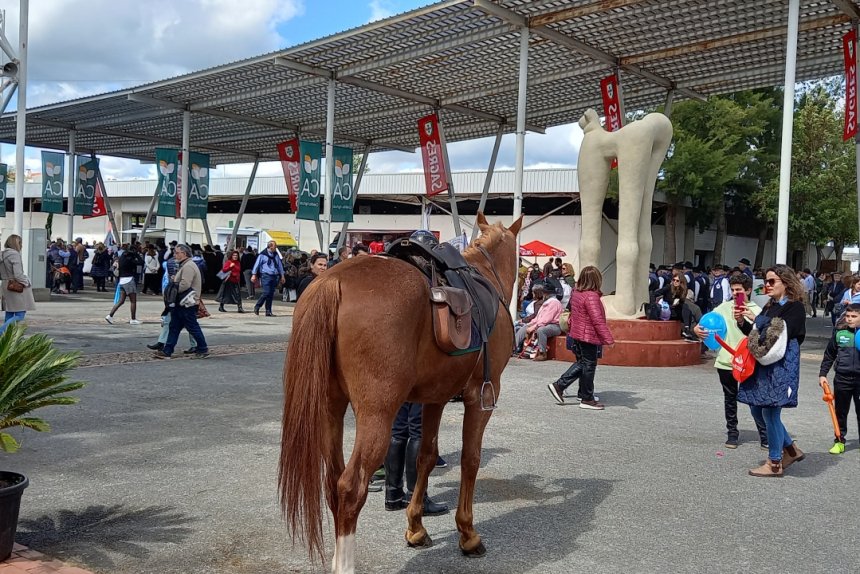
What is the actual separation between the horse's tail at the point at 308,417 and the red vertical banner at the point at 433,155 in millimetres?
18783

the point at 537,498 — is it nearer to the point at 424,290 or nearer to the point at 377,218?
the point at 424,290

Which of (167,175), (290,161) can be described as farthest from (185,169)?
(290,161)

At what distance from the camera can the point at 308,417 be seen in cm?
369

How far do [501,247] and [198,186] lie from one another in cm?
2136

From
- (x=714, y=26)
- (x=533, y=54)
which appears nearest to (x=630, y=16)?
(x=714, y=26)

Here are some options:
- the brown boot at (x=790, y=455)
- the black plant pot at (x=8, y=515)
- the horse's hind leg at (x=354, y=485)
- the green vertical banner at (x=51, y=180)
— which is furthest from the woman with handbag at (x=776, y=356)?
the green vertical banner at (x=51, y=180)

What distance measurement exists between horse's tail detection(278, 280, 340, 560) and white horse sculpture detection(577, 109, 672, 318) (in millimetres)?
10490

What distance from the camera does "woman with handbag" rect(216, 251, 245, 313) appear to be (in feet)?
65.2

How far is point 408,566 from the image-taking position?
166 inches

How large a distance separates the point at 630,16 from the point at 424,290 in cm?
1353

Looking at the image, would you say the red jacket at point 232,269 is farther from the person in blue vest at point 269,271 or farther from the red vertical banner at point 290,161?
the red vertical banner at point 290,161

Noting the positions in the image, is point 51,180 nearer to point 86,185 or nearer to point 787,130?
point 86,185

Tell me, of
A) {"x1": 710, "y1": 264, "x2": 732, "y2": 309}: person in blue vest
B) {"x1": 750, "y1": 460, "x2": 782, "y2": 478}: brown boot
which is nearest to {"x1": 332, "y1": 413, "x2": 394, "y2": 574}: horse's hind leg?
{"x1": 750, "y1": 460, "x2": 782, "y2": 478}: brown boot

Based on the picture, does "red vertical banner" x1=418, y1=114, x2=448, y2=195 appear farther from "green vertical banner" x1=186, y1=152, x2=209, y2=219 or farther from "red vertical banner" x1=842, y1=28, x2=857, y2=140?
"red vertical banner" x1=842, y1=28, x2=857, y2=140
